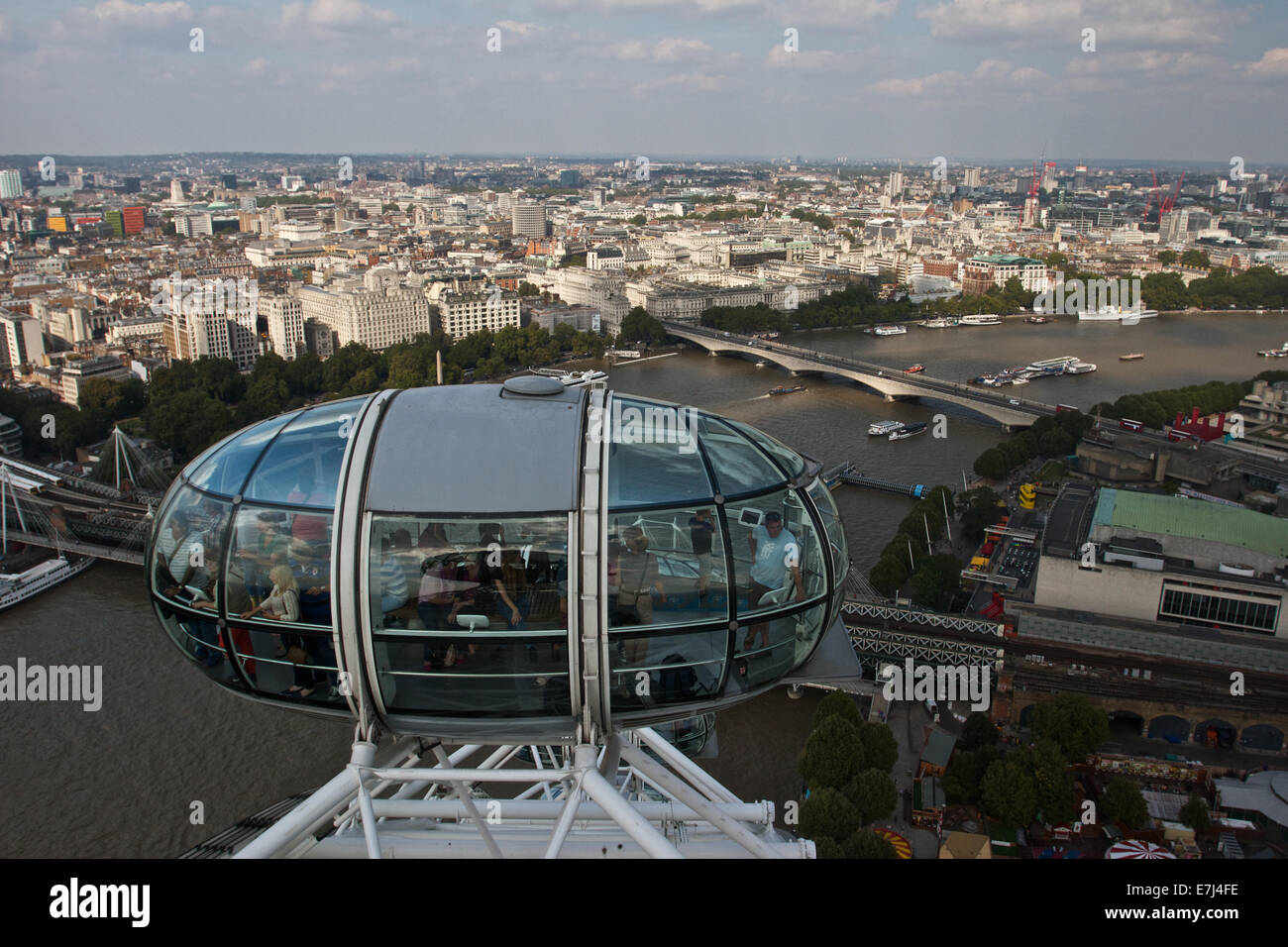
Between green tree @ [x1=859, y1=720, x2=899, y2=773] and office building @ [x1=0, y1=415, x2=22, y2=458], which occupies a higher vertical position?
office building @ [x1=0, y1=415, x2=22, y2=458]

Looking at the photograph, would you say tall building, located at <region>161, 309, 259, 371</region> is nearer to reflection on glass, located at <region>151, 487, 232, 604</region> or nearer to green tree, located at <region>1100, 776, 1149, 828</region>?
green tree, located at <region>1100, 776, 1149, 828</region>

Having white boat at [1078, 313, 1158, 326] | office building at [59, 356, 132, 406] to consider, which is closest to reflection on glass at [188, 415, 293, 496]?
office building at [59, 356, 132, 406]

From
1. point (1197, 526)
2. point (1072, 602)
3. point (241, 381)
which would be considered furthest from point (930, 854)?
point (241, 381)
